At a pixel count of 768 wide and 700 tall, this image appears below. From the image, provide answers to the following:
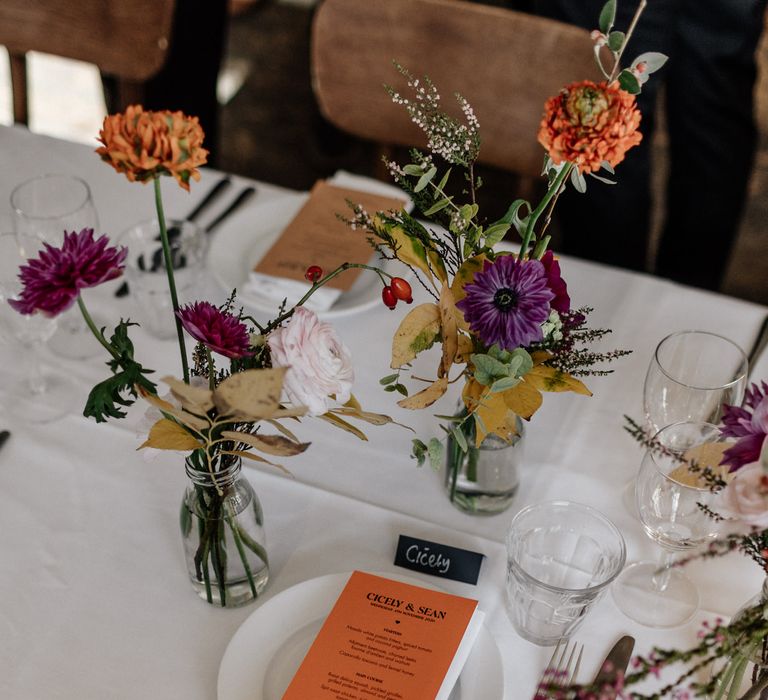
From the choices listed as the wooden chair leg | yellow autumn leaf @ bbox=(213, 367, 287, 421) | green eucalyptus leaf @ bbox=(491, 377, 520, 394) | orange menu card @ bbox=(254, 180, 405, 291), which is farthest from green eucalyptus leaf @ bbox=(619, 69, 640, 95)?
the wooden chair leg

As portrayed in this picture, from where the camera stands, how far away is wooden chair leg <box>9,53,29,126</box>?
75.9 inches

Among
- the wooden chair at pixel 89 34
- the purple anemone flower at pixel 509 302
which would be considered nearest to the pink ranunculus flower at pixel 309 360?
the purple anemone flower at pixel 509 302

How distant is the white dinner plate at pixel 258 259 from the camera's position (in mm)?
1333

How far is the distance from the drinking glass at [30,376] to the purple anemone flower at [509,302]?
619 mm

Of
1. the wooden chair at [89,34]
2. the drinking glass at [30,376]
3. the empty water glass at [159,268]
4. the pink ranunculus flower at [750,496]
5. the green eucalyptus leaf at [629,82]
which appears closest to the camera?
the pink ranunculus flower at [750,496]

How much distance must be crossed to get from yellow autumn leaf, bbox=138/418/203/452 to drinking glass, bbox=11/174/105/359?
1.76ft

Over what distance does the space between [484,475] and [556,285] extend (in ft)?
1.02

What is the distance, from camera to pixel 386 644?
887mm

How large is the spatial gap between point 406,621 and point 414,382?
0.41 metres

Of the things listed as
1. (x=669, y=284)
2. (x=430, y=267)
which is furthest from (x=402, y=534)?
(x=669, y=284)

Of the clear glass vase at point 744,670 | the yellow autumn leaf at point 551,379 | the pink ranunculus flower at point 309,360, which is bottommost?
the clear glass vase at point 744,670

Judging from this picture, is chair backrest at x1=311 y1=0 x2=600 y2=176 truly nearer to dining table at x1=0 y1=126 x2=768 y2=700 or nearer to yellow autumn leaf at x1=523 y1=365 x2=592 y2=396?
dining table at x1=0 y1=126 x2=768 y2=700

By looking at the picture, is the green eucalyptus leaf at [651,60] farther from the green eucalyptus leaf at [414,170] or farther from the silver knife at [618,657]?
the silver knife at [618,657]

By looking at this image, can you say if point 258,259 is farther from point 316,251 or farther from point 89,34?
point 89,34
